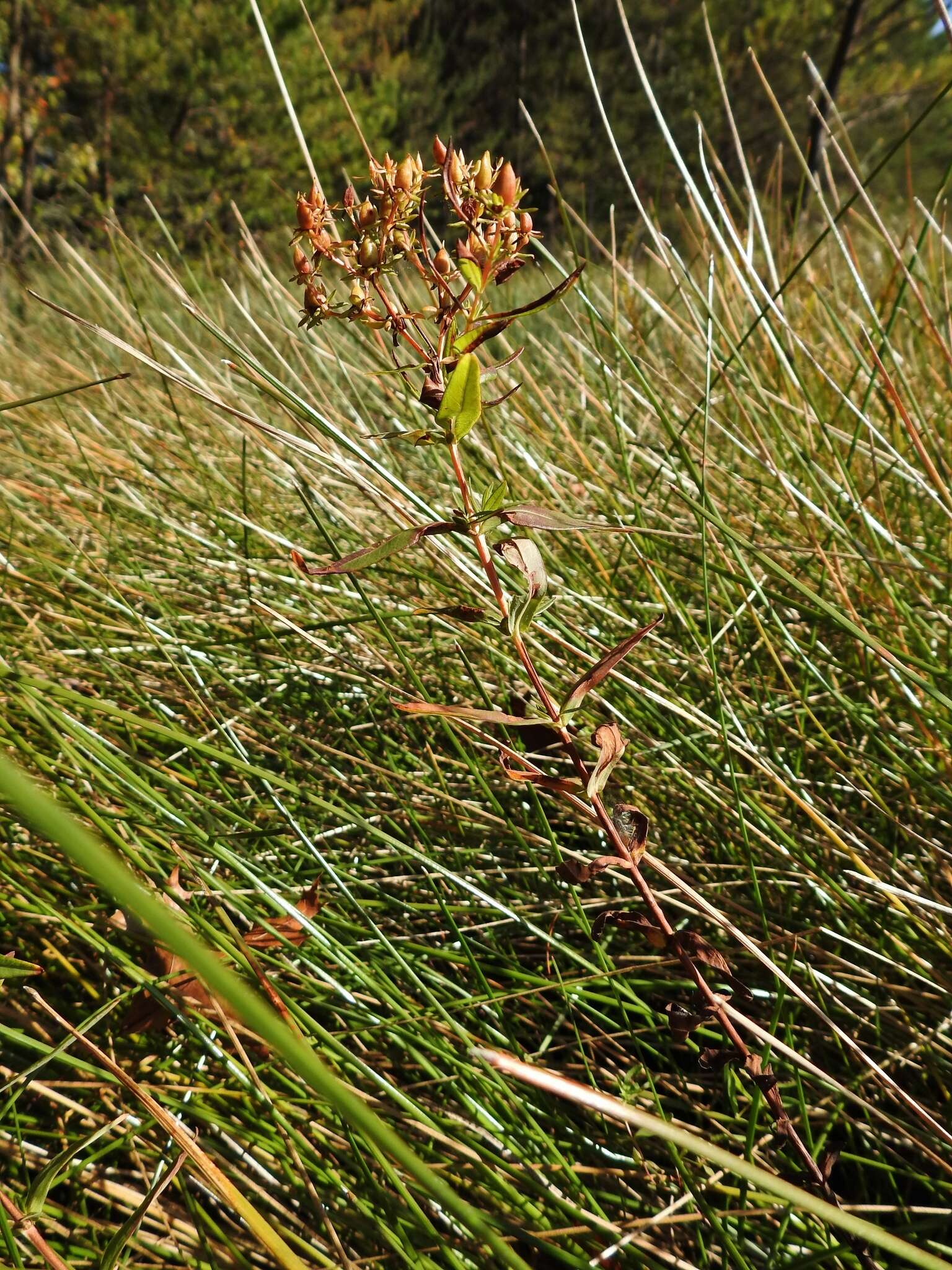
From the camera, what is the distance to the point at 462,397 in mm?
396

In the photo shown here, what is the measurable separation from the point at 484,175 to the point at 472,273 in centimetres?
7

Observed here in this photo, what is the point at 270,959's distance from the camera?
0.60 metres

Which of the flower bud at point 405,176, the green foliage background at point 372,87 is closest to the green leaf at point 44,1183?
the flower bud at point 405,176

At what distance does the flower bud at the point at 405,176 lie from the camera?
1.31 feet

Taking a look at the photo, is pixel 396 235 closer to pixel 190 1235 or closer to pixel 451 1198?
pixel 451 1198

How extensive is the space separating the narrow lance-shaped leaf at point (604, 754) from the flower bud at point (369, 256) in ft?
0.85

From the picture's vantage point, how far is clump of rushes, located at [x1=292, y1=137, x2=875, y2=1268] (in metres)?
0.40

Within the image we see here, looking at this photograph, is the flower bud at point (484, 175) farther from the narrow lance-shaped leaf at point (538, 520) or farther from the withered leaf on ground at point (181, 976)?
the withered leaf on ground at point (181, 976)

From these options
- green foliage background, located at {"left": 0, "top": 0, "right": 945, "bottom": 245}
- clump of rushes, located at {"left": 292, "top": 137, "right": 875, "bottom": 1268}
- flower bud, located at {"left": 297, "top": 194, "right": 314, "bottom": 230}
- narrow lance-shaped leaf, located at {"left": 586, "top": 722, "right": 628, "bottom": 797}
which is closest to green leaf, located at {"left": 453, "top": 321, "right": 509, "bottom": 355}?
clump of rushes, located at {"left": 292, "top": 137, "right": 875, "bottom": 1268}

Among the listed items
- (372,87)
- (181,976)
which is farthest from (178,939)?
(372,87)

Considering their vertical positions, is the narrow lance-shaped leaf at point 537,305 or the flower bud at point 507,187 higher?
the flower bud at point 507,187

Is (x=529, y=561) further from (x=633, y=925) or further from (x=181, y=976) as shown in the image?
(x=181, y=976)

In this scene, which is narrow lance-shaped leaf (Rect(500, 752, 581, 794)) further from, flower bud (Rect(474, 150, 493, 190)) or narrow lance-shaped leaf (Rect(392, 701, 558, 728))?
flower bud (Rect(474, 150, 493, 190))

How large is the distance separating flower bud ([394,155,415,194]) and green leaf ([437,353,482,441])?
9 cm
